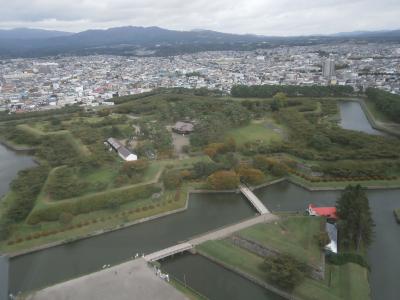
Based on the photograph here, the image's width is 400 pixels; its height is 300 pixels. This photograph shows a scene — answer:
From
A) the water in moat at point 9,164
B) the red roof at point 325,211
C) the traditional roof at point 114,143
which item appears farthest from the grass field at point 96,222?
the traditional roof at point 114,143

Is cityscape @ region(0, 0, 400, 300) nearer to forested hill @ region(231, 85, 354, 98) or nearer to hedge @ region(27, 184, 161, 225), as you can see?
hedge @ region(27, 184, 161, 225)

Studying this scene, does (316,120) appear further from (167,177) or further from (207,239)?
(207,239)

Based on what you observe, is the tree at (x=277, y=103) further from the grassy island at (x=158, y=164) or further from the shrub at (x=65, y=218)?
the shrub at (x=65, y=218)

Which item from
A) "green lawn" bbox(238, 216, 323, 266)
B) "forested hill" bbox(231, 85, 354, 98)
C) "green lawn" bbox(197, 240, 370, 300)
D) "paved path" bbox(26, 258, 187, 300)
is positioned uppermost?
"forested hill" bbox(231, 85, 354, 98)

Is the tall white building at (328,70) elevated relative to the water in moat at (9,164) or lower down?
elevated

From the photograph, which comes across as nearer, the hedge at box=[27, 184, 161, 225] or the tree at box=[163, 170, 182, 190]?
the hedge at box=[27, 184, 161, 225]

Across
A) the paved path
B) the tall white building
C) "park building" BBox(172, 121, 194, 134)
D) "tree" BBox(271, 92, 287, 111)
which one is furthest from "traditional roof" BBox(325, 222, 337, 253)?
the tall white building

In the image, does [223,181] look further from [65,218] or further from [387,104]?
[387,104]
